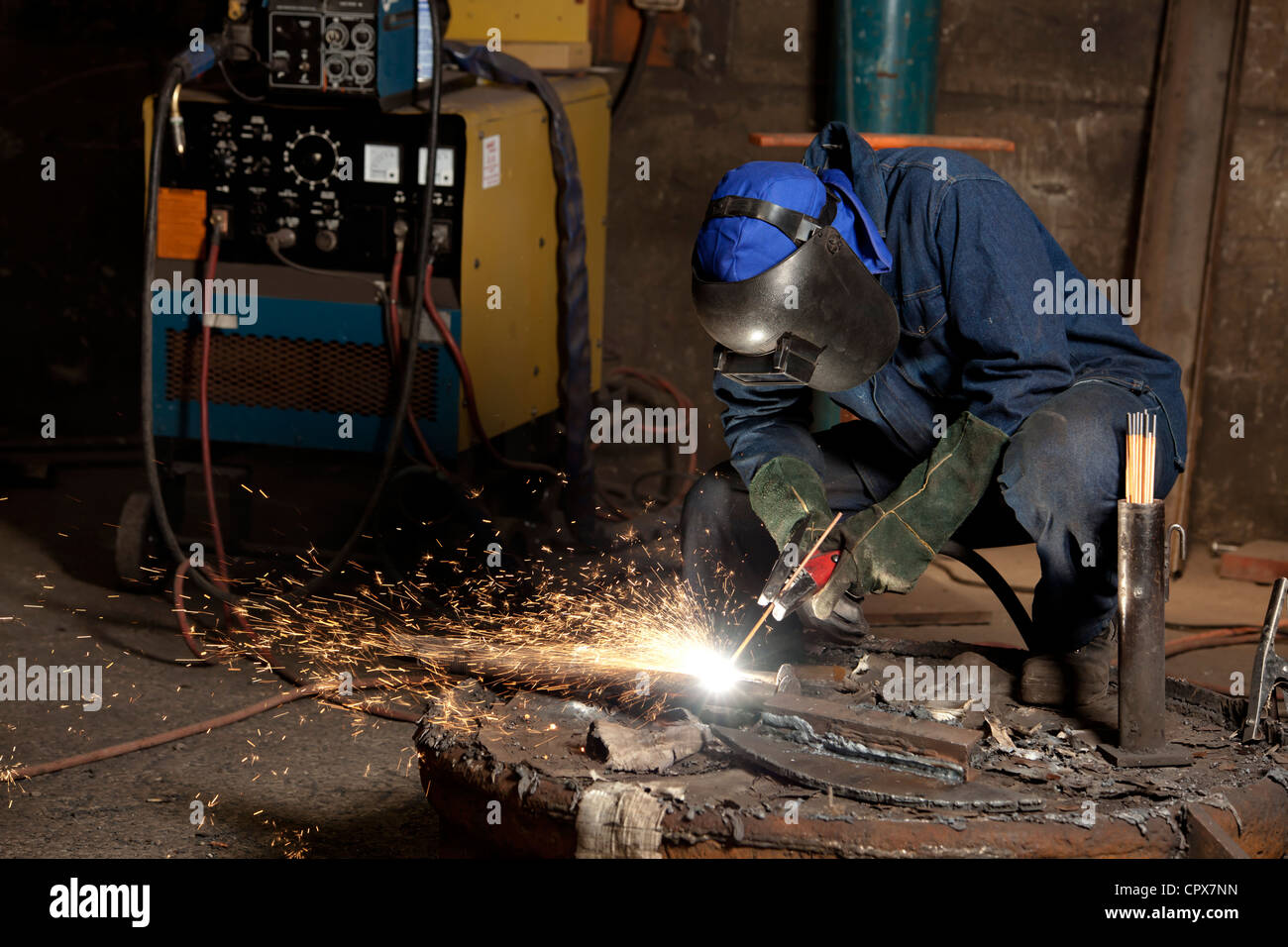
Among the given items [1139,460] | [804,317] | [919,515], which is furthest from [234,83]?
[1139,460]

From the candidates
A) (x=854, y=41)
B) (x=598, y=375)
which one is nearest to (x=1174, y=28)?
(x=854, y=41)

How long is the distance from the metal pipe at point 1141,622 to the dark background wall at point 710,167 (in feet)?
9.17

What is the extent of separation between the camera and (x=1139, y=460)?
7.11ft

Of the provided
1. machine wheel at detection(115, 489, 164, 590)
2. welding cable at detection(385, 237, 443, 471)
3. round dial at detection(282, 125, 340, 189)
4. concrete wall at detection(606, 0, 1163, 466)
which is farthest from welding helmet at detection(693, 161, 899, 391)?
concrete wall at detection(606, 0, 1163, 466)

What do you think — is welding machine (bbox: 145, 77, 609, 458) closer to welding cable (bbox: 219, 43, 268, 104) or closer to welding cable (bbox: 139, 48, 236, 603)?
welding cable (bbox: 219, 43, 268, 104)

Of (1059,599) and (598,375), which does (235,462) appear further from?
(1059,599)

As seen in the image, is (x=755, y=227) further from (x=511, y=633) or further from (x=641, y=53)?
(x=641, y=53)

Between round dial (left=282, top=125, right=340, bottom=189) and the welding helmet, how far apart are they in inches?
70.4

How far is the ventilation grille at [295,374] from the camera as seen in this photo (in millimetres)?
3955

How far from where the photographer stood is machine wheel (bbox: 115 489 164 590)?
4.00 m

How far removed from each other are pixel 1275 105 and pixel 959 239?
255 centimetres

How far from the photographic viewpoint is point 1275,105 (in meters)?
4.57

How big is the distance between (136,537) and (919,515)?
238cm

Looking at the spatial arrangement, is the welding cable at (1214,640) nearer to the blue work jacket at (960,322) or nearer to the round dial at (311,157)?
the blue work jacket at (960,322)
